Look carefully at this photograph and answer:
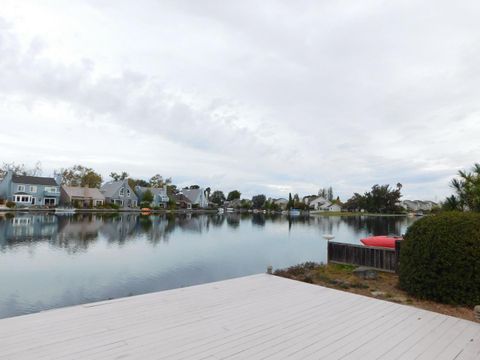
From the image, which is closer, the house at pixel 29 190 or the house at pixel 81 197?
the house at pixel 29 190

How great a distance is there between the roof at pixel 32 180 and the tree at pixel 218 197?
156 ft

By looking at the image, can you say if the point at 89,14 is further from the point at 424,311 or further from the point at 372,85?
the point at 424,311

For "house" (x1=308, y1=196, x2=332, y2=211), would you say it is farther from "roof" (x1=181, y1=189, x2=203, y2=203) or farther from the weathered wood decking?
the weathered wood decking

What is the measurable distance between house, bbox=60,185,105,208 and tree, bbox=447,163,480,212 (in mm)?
48593

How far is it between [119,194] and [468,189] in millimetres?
53549

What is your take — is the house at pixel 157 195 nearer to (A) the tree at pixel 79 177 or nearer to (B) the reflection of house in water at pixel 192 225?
(A) the tree at pixel 79 177

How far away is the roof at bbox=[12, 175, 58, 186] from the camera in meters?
44.1

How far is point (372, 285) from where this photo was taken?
23.0 ft

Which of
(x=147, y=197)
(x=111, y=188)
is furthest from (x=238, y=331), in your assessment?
(x=111, y=188)

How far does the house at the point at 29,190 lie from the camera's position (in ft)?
143

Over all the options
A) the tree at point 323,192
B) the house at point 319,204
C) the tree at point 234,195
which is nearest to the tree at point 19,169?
the tree at point 234,195

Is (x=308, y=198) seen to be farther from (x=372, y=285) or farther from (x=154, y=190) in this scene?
(x=372, y=285)

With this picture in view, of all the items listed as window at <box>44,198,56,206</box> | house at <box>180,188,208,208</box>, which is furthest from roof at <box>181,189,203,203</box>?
window at <box>44,198,56,206</box>

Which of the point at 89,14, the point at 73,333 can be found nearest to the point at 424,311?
the point at 73,333
